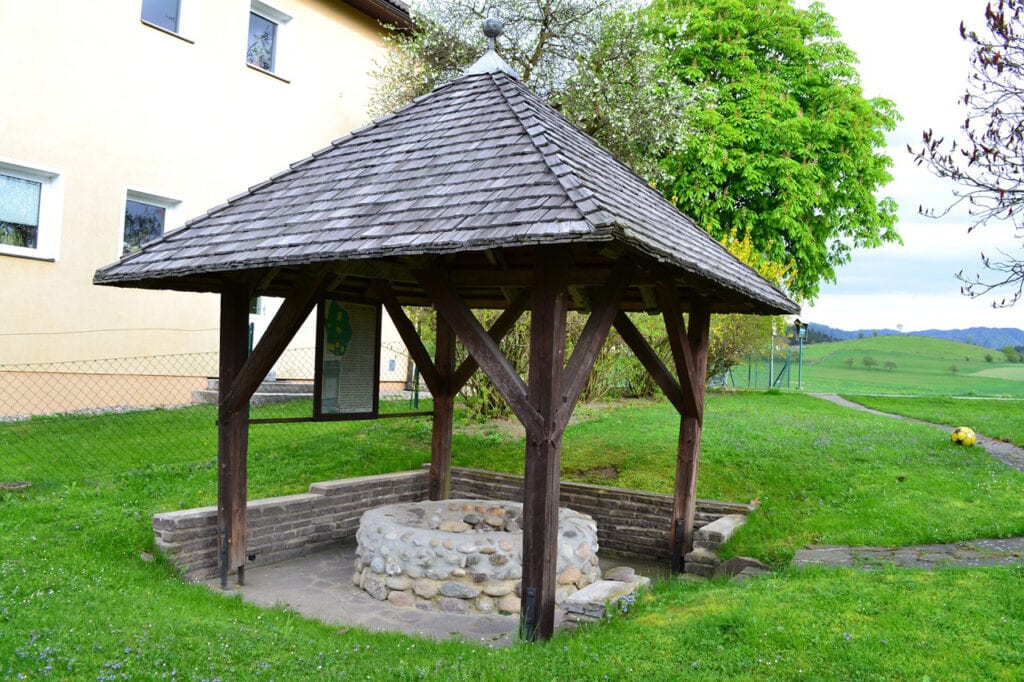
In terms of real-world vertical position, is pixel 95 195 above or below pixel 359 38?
below

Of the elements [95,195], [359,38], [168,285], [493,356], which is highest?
[359,38]

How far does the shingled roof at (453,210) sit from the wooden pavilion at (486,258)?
2cm

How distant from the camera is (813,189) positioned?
71.4 feet

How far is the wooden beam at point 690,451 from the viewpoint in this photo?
298 inches

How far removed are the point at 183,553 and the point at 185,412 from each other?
668cm

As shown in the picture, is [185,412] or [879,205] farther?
[879,205]

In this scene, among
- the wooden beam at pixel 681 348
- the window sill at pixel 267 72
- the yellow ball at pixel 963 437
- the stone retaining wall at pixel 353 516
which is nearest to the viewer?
the wooden beam at pixel 681 348

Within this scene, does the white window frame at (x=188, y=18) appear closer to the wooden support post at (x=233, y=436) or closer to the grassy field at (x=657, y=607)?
the grassy field at (x=657, y=607)

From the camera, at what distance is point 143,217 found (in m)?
13.2

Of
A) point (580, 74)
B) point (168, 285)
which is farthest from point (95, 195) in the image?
point (580, 74)

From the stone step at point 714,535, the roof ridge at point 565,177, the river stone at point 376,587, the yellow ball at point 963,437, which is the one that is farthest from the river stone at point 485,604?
the yellow ball at point 963,437

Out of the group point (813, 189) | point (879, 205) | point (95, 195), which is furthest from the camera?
point (879, 205)

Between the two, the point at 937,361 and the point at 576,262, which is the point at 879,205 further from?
the point at 576,262

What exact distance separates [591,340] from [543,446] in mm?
794
